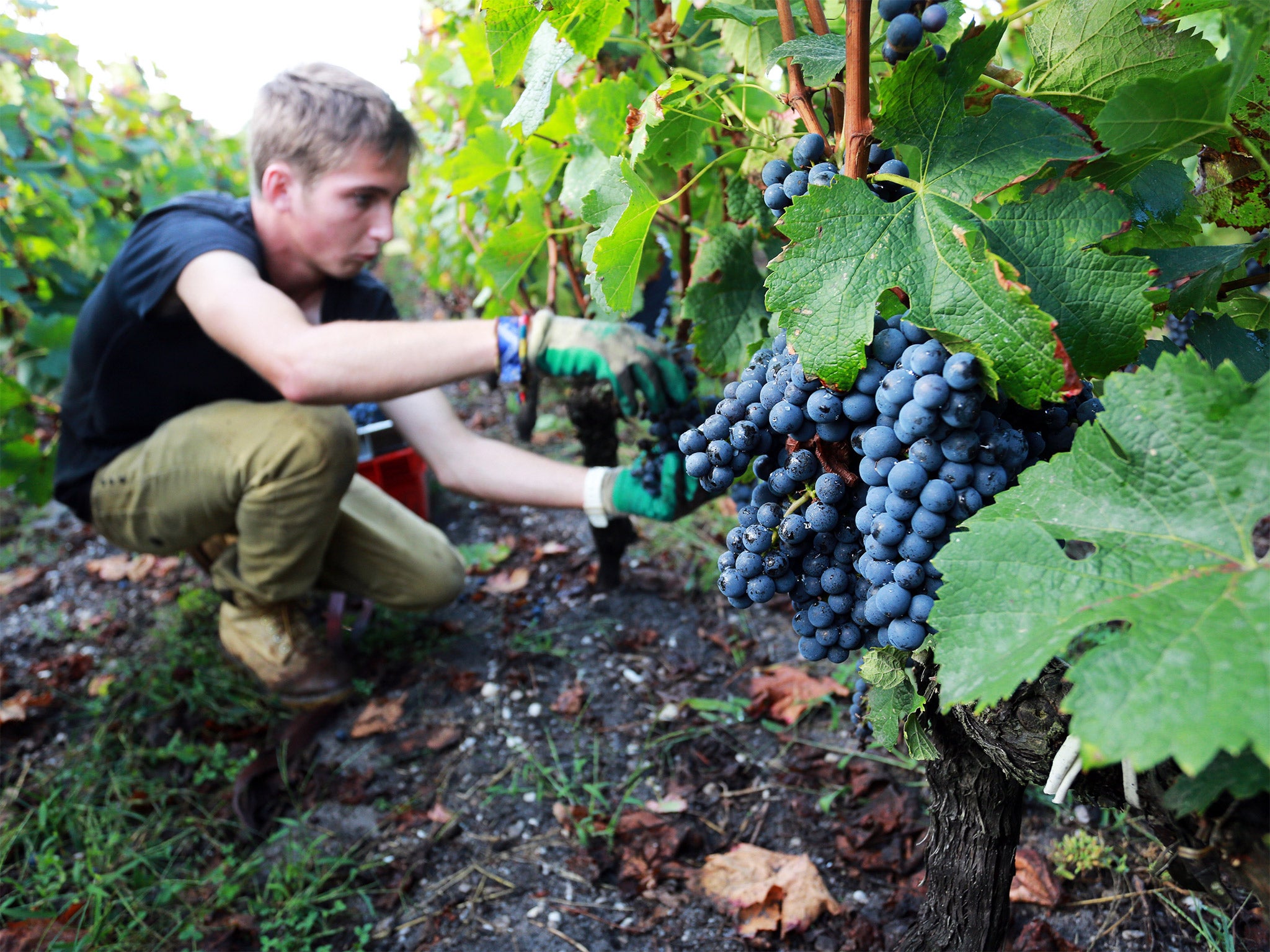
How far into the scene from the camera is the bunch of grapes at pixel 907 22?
34.4 inches

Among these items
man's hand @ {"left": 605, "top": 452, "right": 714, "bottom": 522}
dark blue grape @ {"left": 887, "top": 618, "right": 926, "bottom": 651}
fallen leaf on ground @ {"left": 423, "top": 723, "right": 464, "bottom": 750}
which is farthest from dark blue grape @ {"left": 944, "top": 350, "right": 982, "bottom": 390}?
fallen leaf on ground @ {"left": 423, "top": 723, "right": 464, "bottom": 750}

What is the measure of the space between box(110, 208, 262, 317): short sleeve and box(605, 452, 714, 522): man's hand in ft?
4.55

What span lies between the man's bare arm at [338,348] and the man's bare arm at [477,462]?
1.87 ft

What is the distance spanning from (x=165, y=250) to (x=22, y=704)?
1746 mm

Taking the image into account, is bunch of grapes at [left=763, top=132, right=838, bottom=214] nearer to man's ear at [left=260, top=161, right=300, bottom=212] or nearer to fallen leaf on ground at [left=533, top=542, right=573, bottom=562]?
man's ear at [left=260, top=161, right=300, bottom=212]

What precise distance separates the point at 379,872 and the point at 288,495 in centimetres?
127

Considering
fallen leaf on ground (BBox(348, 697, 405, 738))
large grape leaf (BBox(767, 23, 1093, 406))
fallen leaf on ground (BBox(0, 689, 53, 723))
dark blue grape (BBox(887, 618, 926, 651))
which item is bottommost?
fallen leaf on ground (BBox(0, 689, 53, 723))

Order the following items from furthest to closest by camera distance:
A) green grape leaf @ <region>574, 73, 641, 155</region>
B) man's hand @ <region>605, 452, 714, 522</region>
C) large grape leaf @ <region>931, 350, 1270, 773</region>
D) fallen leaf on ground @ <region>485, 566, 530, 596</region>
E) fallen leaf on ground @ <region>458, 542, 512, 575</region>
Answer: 1. fallen leaf on ground @ <region>458, 542, 512, 575</region>
2. fallen leaf on ground @ <region>485, 566, 530, 596</region>
3. man's hand @ <region>605, 452, 714, 522</region>
4. green grape leaf @ <region>574, 73, 641, 155</region>
5. large grape leaf @ <region>931, 350, 1270, 773</region>

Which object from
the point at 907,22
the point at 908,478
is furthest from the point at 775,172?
the point at 908,478

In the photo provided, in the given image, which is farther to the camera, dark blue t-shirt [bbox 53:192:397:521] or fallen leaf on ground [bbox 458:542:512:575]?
fallen leaf on ground [bbox 458:542:512:575]

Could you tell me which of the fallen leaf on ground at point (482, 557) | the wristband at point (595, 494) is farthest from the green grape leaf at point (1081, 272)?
the fallen leaf on ground at point (482, 557)

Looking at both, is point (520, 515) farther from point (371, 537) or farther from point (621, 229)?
point (621, 229)

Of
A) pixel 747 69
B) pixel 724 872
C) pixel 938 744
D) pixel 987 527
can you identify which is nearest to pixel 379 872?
pixel 724 872

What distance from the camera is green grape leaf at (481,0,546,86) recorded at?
1.14 meters
